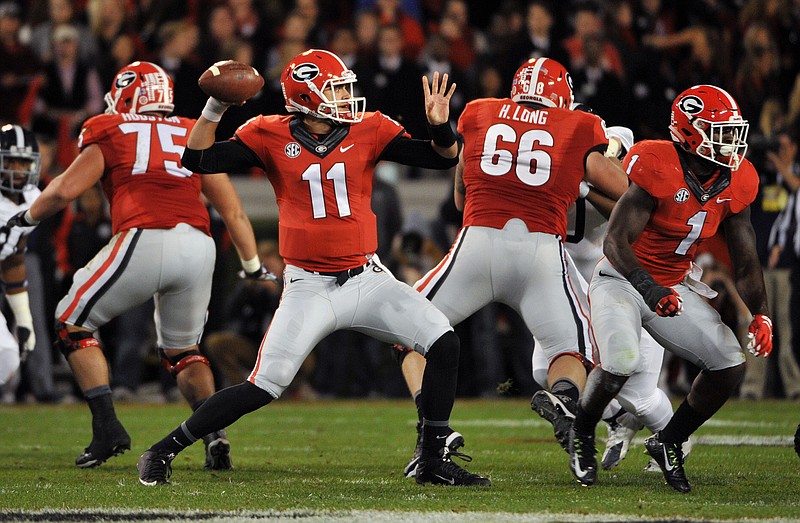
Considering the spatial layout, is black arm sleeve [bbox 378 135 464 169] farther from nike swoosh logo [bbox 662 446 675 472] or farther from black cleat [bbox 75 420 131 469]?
black cleat [bbox 75 420 131 469]

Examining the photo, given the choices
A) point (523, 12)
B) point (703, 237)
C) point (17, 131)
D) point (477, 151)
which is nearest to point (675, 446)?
point (703, 237)

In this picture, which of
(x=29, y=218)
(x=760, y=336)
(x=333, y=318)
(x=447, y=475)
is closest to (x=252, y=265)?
(x=29, y=218)

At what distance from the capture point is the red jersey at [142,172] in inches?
238

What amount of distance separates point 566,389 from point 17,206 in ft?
9.87

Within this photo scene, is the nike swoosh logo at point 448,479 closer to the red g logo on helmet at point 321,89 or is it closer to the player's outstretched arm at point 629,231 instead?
the player's outstretched arm at point 629,231

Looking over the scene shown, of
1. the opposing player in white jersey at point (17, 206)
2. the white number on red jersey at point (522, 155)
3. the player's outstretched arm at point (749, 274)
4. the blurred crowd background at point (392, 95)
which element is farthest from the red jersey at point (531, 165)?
the blurred crowd background at point (392, 95)

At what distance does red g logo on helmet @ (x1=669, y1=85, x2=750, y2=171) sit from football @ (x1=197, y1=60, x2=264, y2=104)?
1756mm

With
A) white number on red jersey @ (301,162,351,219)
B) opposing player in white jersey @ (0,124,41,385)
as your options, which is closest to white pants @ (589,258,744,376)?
white number on red jersey @ (301,162,351,219)

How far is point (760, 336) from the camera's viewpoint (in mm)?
5020

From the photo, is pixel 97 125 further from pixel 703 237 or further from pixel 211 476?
pixel 703 237

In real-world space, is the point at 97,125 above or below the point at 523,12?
below

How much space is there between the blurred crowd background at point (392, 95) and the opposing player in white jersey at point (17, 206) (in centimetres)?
363

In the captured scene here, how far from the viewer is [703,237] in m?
5.27

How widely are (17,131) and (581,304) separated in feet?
9.98
